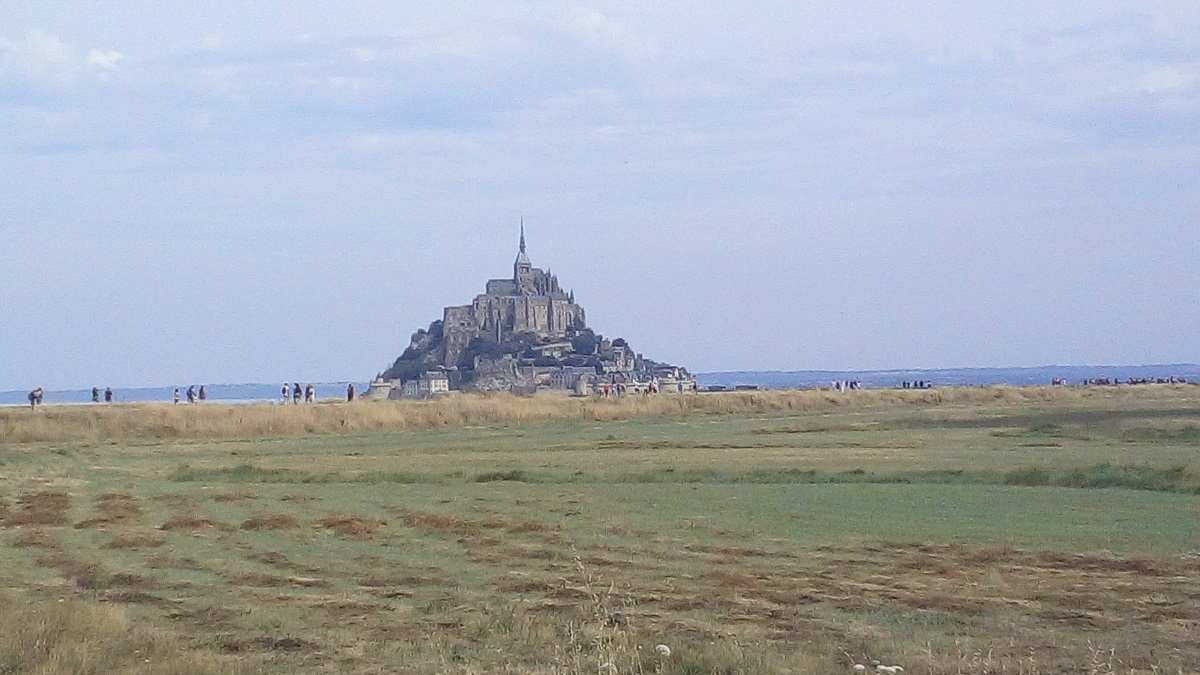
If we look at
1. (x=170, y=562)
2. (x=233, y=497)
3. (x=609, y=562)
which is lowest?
(x=609, y=562)

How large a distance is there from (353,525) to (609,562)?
17.2 feet

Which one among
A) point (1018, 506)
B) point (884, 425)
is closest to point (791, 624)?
point (1018, 506)

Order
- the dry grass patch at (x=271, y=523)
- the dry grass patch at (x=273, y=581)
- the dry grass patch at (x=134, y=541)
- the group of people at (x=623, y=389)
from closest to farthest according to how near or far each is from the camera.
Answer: the dry grass patch at (x=273, y=581), the dry grass patch at (x=134, y=541), the dry grass patch at (x=271, y=523), the group of people at (x=623, y=389)

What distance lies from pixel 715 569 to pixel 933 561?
265 cm

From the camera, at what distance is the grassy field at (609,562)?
11.2 metres

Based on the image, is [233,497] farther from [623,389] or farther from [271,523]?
[623,389]

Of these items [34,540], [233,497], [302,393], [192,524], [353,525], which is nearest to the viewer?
[34,540]

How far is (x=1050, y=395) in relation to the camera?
322ft

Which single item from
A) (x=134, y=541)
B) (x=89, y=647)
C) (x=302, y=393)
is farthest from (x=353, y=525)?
(x=302, y=393)

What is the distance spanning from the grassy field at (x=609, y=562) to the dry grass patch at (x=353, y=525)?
0.11 meters

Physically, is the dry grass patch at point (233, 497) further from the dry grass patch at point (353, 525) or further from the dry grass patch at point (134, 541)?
the dry grass patch at point (134, 541)

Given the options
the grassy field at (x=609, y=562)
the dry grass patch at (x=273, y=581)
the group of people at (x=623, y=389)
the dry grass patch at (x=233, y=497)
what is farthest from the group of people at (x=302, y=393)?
the dry grass patch at (x=273, y=581)

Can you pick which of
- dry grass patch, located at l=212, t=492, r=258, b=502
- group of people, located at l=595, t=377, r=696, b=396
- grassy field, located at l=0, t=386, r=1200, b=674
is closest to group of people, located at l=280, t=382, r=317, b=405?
group of people, located at l=595, t=377, r=696, b=396

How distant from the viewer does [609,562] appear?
16.8 metres
